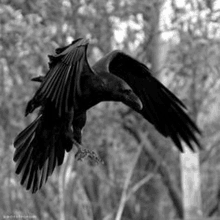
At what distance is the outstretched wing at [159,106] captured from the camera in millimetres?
6473

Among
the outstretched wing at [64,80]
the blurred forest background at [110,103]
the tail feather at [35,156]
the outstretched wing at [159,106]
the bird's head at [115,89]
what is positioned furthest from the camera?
the blurred forest background at [110,103]

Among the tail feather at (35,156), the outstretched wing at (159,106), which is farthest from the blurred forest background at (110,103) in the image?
the tail feather at (35,156)

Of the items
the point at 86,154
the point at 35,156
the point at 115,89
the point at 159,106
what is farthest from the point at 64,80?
the point at 159,106

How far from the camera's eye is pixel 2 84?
10.3 m

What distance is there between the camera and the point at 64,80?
5.03 m

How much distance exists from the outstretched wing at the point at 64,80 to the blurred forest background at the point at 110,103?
327 centimetres

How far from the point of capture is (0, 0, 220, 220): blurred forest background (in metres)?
8.94

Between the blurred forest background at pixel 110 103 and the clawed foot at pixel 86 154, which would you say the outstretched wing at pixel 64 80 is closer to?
the clawed foot at pixel 86 154

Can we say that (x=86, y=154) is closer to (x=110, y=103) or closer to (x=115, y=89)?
(x=115, y=89)

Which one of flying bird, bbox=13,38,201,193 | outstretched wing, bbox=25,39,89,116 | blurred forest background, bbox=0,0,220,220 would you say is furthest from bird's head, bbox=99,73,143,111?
blurred forest background, bbox=0,0,220,220

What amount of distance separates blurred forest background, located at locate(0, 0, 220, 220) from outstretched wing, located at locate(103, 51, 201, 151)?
2.18 m

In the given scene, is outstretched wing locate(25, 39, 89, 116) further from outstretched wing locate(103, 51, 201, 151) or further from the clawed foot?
outstretched wing locate(103, 51, 201, 151)

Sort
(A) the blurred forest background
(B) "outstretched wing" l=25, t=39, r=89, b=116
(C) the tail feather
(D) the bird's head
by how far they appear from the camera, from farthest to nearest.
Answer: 1. (A) the blurred forest background
2. (C) the tail feather
3. (D) the bird's head
4. (B) "outstretched wing" l=25, t=39, r=89, b=116

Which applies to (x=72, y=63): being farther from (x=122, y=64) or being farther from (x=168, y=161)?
(x=168, y=161)
